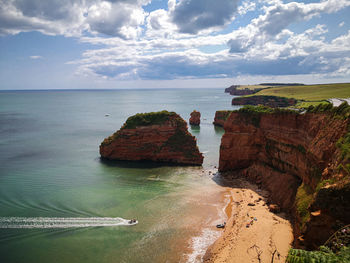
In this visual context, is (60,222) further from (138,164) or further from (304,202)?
(304,202)

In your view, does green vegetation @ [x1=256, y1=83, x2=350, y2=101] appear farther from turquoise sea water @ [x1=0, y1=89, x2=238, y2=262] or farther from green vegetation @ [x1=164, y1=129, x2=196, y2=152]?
turquoise sea water @ [x1=0, y1=89, x2=238, y2=262]

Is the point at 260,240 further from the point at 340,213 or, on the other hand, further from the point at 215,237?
the point at 340,213

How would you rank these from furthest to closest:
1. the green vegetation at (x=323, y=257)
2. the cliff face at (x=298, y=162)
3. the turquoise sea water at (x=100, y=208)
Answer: the turquoise sea water at (x=100, y=208) → the cliff face at (x=298, y=162) → the green vegetation at (x=323, y=257)

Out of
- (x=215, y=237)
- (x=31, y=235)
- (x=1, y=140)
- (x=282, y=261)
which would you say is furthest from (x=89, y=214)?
(x=1, y=140)

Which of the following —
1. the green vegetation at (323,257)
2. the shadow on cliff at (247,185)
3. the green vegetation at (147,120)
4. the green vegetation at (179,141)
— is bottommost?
the shadow on cliff at (247,185)

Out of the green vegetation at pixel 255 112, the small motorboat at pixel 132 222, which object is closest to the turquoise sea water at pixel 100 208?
the small motorboat at pixel 132 222

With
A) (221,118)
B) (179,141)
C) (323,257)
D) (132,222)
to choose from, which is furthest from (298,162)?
(221,118)

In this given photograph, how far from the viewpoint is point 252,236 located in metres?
26.3

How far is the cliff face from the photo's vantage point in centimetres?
1789

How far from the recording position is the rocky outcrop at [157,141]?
52781 millimetres

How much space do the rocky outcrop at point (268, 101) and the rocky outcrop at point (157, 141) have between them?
354ft

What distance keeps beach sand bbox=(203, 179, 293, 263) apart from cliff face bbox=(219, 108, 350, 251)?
2185 mm

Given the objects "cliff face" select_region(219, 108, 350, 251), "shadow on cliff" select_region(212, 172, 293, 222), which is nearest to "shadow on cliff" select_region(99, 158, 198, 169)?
"shadow on cliff" select_region(212, 172, 293, 222)

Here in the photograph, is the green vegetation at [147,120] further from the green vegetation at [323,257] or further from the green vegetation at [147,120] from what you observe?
the green vegetation at [323,257]
